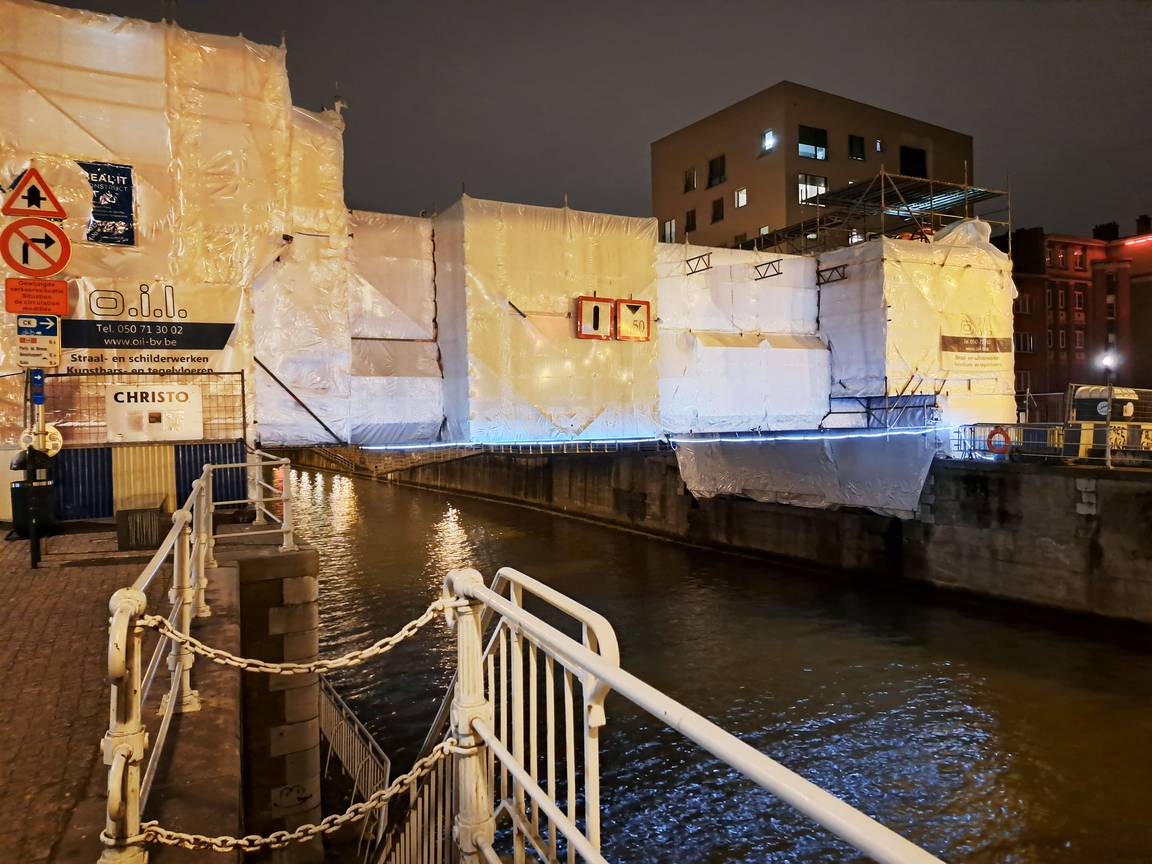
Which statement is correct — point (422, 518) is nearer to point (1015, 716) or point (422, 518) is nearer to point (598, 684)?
point (1015, 716)

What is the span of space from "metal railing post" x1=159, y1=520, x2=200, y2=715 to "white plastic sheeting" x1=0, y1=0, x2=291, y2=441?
6835 mm

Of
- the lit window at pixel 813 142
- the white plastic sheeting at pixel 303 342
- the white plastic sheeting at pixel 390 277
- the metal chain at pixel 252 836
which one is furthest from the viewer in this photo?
the lit window at pixel 813 142

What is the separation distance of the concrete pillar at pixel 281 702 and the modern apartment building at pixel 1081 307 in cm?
4598

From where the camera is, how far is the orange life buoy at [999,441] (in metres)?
17.6

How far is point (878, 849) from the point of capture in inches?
54.1

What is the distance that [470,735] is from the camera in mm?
3320

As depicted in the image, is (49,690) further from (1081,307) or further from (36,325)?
(1081,307)

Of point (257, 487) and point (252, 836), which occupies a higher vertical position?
point (257, 487)

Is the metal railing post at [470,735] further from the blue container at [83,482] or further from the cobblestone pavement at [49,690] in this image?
the blue container at [83,482]

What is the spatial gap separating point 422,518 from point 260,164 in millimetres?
21624

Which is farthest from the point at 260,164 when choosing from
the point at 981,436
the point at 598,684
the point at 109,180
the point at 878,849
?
the point at 981,436

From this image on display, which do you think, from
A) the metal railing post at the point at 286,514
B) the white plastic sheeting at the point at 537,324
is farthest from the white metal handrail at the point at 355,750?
the white plastic sheeting at the point at 537,324

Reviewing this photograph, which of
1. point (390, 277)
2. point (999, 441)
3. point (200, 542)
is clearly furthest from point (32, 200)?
point (999, 441)

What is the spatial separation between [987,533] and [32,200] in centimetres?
1911
